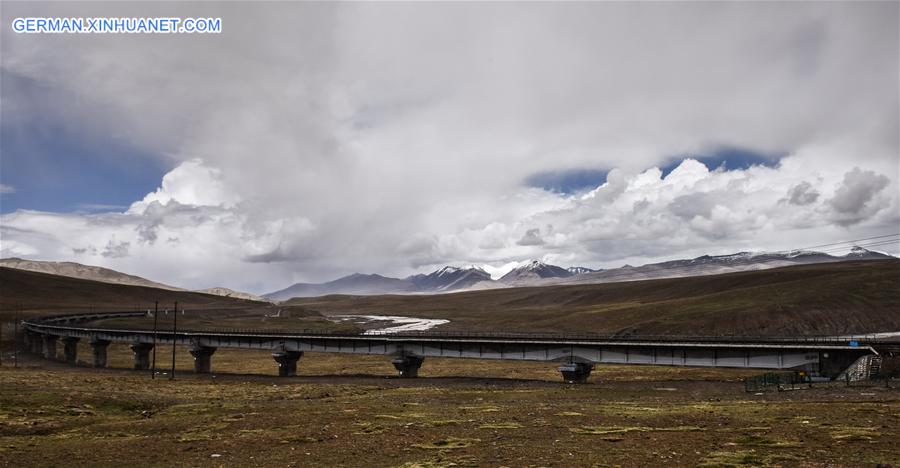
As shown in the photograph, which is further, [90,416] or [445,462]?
[90,416]

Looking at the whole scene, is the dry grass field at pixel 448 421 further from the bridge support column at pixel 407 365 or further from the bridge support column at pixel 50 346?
the bridge support column at pixel 50 346

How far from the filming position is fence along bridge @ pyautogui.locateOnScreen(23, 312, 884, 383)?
209ft

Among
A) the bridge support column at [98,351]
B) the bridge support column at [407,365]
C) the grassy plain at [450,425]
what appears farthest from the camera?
the bridge support column at [98,351]

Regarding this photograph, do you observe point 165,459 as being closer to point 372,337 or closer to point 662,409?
point 662,409

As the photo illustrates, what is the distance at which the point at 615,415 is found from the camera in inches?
1501

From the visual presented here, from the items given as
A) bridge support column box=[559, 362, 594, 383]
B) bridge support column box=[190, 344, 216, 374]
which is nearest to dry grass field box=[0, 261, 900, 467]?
bridge support column box=[559, 362, 594, 383]

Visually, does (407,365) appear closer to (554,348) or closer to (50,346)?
(554,348)

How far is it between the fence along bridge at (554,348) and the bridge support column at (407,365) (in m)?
0.13

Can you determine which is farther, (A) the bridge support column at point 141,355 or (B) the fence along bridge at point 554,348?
(A) the bridge support column at point 141,355

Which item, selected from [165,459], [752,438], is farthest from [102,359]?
[752,438]

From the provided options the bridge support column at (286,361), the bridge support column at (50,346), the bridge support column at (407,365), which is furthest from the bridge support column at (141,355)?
the bridge support column at (407,365)

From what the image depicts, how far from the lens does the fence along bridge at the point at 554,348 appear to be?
63625 millimetres

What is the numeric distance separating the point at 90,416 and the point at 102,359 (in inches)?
2891

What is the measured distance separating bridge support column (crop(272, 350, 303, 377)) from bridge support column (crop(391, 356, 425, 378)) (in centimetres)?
1640
